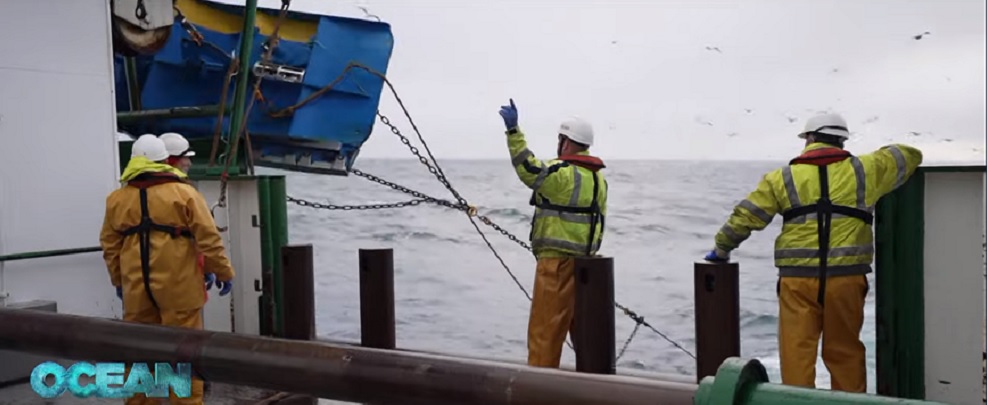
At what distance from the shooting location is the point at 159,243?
4.04 metres

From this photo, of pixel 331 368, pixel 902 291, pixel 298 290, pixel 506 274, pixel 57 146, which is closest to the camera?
pixel 331 368

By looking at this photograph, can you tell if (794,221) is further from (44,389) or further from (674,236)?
(674,236)

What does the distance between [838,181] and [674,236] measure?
27.1 metres

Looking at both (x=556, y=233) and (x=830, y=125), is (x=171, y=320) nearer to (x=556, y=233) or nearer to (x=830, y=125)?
(x=556, y=233)

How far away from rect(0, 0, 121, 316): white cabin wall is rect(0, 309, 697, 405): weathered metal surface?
217 centimetres

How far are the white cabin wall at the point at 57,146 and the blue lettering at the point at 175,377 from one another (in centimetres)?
252

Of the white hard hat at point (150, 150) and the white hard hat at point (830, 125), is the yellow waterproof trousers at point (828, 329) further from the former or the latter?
the white hard hat at point (150, 150)

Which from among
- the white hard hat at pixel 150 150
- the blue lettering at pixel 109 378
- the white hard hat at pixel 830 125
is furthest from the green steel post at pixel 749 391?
the white hard hat at pixel 150 150

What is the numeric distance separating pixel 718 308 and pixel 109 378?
86.0 inches

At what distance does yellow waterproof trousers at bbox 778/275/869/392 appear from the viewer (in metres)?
3.72

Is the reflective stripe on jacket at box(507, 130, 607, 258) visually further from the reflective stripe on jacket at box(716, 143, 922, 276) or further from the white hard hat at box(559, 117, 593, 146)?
the reflective stripe on jacket at box(716, 143, 922, 276)

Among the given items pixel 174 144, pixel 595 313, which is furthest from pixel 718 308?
pixel 174 144

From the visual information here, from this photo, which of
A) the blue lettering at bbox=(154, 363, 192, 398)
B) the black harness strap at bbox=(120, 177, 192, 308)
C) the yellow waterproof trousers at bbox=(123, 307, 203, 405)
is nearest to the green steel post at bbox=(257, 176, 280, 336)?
the yellow waterproof trousers at bbox=(123, 307, 203, 405)

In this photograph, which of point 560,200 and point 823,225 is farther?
point 560,200
